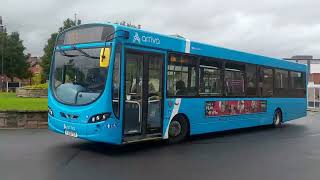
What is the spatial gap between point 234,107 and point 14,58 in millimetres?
63341

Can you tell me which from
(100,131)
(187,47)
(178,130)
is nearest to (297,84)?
(187,47)

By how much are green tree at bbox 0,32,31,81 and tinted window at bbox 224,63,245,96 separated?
203 feet

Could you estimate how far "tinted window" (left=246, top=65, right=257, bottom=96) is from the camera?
55.8 ft

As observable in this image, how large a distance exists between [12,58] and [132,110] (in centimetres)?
6622

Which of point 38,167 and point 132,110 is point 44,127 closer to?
point 132,110

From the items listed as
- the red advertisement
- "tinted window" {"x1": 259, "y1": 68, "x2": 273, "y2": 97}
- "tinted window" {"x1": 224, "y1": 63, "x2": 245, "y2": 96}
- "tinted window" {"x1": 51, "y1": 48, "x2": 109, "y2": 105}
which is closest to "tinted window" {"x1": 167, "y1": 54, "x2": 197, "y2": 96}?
the red advertisement

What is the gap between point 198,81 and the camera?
14094mm

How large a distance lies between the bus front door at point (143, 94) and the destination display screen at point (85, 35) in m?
0.71

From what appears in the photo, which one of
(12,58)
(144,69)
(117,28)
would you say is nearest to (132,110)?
(144,69)

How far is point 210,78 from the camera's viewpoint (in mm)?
14703

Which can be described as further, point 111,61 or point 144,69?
point 144,69

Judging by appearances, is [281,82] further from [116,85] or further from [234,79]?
[116,85]

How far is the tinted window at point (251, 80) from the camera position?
55.8 ft

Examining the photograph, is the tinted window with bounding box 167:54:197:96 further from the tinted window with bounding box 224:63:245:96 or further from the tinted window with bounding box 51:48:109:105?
the tinted window with bounding box 51:48:109:105
